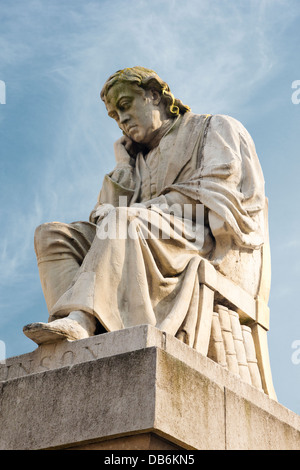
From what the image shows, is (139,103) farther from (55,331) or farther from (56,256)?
(55,331)

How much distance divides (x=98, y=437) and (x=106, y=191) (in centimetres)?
404

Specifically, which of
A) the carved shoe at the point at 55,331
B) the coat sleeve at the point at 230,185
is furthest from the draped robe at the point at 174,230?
the carved shoe at the point at 55,331

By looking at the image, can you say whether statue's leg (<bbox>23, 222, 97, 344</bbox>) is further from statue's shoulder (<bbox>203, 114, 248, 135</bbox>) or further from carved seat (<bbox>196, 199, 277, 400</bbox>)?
statue's shoulder (<bbox>203, 114, 248, 135</bbox>)

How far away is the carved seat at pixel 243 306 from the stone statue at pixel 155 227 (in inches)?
3.3

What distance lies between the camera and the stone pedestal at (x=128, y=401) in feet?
18.0

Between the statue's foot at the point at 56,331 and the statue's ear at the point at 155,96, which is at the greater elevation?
the statue's ear at the point at 155,96

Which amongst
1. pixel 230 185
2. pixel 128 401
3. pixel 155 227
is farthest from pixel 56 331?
pixel 230 185

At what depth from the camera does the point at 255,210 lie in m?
8.20

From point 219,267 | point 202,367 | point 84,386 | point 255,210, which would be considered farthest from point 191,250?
point 84,386

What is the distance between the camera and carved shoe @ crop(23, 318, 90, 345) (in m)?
6.25

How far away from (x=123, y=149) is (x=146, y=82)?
2.94 feet

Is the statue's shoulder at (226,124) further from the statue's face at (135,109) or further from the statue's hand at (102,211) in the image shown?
the statue's hand at (102,211)

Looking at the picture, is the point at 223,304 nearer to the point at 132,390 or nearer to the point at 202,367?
the point at 202,367

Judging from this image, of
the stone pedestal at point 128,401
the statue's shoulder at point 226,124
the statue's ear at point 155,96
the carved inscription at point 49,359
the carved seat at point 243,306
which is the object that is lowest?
the stone pedestal at point 128,401
